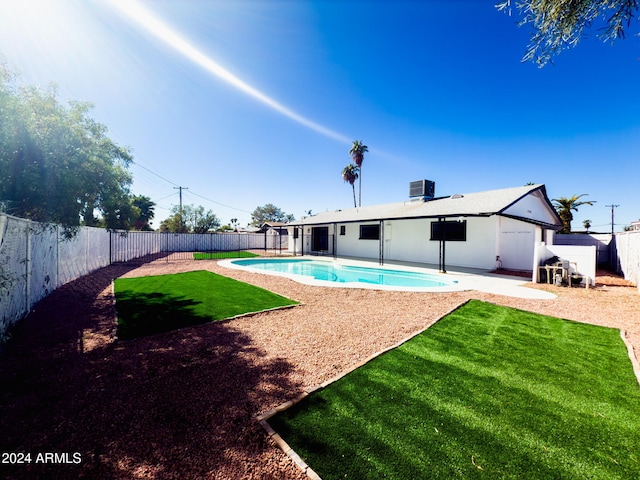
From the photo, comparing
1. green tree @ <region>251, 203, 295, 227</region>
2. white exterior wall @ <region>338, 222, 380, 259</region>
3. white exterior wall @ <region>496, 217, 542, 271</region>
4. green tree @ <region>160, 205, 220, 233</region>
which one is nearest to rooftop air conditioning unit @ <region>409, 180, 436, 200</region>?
white exterior wall @ <region>338, 222, 380, 259</region>

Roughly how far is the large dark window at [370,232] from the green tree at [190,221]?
29.0 metres

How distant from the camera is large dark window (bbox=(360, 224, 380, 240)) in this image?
19.2 meters

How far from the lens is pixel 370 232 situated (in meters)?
19.7

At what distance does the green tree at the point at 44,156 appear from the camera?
5242 mm

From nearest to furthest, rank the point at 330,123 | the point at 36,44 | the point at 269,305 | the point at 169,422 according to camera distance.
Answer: the point at 169,422 → the point at 36,44 → the point at 269,305 → the point at 330,123

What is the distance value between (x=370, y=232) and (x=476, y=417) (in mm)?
17355

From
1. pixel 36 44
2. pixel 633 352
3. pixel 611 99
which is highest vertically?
pixel 611 99

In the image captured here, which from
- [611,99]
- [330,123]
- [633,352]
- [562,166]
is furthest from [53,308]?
[562,166]

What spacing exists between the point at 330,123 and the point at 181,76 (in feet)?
28.1

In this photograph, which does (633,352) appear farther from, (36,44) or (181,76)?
(181,76)

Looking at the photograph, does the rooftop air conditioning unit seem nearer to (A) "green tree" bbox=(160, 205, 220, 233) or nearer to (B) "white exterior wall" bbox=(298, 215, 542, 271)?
(B) "white exterior wall" bbox=(298, 215, 542, 271)

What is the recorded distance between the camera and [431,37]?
1034cm

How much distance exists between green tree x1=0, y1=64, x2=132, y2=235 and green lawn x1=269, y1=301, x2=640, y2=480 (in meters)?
7.45

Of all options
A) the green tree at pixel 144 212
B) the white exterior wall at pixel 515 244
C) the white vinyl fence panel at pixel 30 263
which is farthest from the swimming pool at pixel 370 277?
the green tree at pixel 144 212
